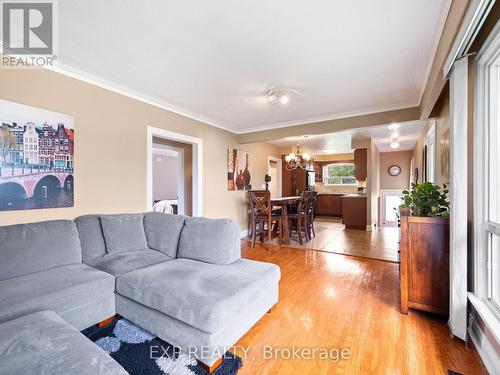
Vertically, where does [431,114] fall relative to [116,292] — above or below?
above

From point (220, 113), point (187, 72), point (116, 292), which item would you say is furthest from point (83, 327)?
point (220, 113)

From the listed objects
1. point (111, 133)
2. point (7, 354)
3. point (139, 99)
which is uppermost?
point (139, 99)

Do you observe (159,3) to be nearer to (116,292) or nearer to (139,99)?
(139,99)

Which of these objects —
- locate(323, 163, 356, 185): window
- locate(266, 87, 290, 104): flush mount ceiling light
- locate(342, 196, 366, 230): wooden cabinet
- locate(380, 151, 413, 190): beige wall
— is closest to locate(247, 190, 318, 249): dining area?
locate(342, 196, 366, 230): wooden cabinet

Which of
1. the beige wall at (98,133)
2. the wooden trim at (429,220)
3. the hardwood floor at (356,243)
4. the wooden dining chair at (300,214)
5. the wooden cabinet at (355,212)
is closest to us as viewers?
the wooden trim at (429,220)

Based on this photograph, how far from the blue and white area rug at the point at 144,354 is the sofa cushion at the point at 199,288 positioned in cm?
26

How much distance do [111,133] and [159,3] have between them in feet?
5.78

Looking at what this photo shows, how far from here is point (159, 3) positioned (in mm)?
1606

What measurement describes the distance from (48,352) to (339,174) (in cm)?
913

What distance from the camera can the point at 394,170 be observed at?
741 cm

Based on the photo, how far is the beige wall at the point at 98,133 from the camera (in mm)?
2234

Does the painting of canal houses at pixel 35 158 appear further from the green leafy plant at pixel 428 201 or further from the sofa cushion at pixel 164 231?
the green leafy plant at pixel 428 201
